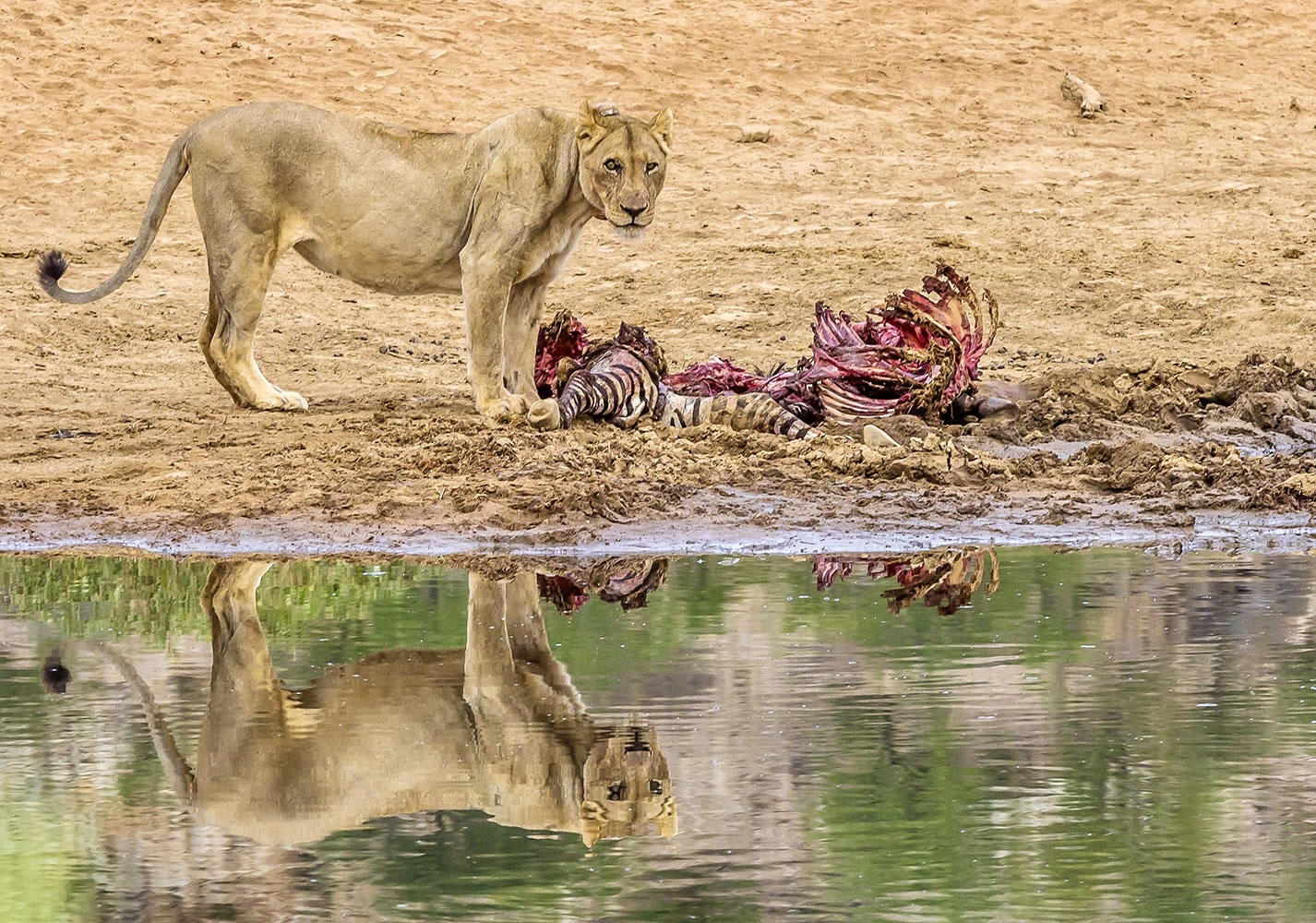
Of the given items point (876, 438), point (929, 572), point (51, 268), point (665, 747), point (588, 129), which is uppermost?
point (588, 129)

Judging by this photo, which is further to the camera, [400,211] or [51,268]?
[51,268]

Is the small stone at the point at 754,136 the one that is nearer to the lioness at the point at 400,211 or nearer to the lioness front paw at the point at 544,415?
the lioness at the point at 400,211

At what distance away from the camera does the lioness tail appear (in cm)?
1010

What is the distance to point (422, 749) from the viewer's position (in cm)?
509

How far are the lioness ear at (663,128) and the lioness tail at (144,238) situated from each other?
2.06 metres

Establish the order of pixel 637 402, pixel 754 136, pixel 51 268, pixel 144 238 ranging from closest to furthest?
pixel 637 402, pixel 51 268, pixel 144 238, pixel 754 136

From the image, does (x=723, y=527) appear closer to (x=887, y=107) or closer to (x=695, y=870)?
(x=695, y=870)

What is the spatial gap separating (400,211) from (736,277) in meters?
4.19

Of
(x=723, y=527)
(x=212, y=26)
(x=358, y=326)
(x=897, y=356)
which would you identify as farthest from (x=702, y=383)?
(x=212, y=26)

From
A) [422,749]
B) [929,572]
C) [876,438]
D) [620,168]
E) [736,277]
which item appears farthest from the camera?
[736,277]

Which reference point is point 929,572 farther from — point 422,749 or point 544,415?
point 422,749

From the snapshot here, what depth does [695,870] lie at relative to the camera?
4203 mm

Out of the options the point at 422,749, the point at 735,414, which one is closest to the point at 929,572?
the point at 735,414

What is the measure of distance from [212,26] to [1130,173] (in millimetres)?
6698
